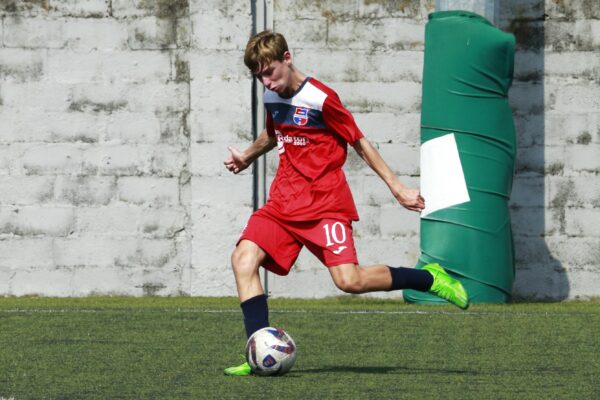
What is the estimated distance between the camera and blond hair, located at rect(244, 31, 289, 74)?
248 inches

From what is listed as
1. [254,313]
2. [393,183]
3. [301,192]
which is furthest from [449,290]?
[254,313]

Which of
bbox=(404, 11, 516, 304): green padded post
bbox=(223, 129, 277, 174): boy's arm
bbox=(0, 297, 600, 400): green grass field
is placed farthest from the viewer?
bbox=(404, 11, 516, 304): green padded post

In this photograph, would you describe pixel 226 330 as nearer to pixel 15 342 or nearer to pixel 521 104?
pixel 15 342

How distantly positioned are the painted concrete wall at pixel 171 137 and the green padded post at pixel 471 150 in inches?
31.3

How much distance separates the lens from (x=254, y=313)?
20.9ft

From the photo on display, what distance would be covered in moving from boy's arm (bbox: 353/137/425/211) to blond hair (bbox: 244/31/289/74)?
1.93 ft

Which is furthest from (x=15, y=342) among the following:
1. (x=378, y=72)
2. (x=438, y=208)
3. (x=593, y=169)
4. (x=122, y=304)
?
(x=593, y=169)

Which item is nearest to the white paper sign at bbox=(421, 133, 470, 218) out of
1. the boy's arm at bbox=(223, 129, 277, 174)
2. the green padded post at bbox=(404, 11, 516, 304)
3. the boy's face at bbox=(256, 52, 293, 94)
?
the green padded post at bbox=(404, 11, 516, 304)

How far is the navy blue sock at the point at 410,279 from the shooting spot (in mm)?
6656

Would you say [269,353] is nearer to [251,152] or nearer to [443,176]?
[251,152]

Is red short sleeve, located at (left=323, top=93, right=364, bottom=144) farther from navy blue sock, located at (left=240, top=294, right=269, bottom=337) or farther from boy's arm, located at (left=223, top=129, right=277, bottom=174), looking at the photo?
navy blue sock, located at (left=240, top=294, right=269, bottom=337)

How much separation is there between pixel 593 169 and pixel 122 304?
3.97 m

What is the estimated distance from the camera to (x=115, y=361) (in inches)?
265

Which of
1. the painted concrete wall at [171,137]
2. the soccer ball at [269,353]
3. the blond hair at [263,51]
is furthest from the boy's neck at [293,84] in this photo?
the painted concrete wall at [171,137]
